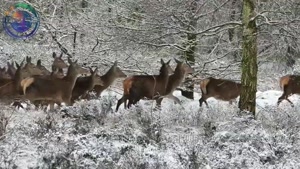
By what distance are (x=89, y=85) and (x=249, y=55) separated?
4187mm

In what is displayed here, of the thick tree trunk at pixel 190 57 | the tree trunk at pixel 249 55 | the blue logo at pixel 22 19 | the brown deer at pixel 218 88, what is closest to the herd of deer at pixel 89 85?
the brown deer at pixel 218 88

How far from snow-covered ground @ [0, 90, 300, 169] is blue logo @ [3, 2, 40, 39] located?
6.60m

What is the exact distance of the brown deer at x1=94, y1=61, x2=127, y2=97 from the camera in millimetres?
13562

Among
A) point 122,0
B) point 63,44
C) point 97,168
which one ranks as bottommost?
point 97,168

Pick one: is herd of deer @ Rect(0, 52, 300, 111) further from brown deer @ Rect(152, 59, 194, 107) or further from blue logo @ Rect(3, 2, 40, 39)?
blue logo @ Rect(3, 2, 40, 39)

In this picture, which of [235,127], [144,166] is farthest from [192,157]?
[235,127]

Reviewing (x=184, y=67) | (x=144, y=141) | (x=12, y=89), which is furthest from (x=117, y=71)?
(x=144, y=141)

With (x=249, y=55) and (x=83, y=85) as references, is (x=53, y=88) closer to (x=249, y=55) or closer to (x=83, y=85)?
(x=83, y=85)

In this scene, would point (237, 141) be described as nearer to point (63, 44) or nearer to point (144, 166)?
point (144, 166)

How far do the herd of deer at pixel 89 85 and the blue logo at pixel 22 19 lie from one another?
2.49m

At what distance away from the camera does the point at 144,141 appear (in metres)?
8.19

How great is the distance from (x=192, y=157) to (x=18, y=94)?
221 inches

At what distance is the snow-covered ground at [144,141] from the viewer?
715 centimetres

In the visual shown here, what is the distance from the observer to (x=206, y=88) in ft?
45.8
